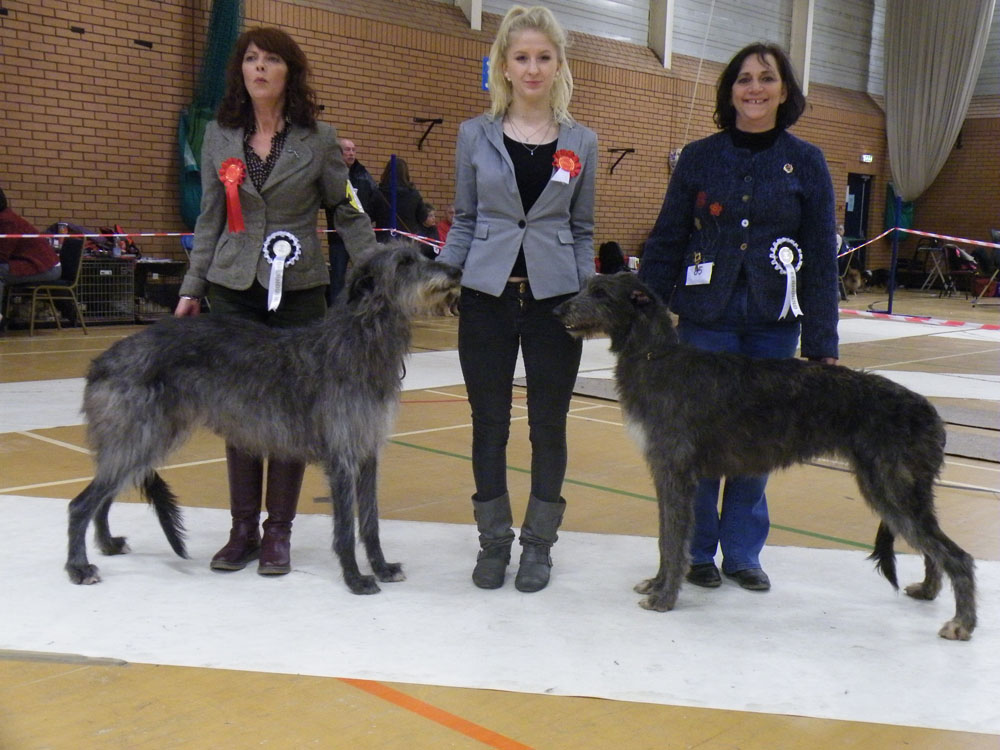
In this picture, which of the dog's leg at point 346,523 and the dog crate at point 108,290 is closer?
the dog's leg at point 346,523

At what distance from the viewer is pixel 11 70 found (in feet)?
34.8

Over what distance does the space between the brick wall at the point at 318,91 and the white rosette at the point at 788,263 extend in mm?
9874

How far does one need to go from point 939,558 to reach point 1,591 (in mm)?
3257

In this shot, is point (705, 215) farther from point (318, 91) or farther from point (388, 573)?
point (318, 91)

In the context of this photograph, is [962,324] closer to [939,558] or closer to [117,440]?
[939,558]

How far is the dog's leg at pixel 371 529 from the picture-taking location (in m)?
3.65

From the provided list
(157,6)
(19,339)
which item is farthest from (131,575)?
(157,6)

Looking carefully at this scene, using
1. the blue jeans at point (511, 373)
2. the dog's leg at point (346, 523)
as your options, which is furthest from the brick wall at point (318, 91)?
the blue jeans at point (511, 373)

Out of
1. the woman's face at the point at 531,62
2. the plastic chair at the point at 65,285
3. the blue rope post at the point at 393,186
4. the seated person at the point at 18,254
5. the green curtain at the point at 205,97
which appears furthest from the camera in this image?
the blue rope post at the point at 393,186

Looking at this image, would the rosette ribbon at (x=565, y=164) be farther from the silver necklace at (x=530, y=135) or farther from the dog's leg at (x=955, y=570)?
the dog's leg at (x=955, y=570)

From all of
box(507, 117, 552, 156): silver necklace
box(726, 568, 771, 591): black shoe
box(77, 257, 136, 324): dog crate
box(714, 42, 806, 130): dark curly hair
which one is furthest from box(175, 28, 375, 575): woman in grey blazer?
box(77, 257, 136, 324): dog crate

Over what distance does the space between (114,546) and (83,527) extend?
1.08 feet

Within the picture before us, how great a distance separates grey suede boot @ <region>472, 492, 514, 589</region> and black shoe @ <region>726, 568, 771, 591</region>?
2.97 feet

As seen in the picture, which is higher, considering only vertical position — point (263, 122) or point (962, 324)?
point (263, 122)
